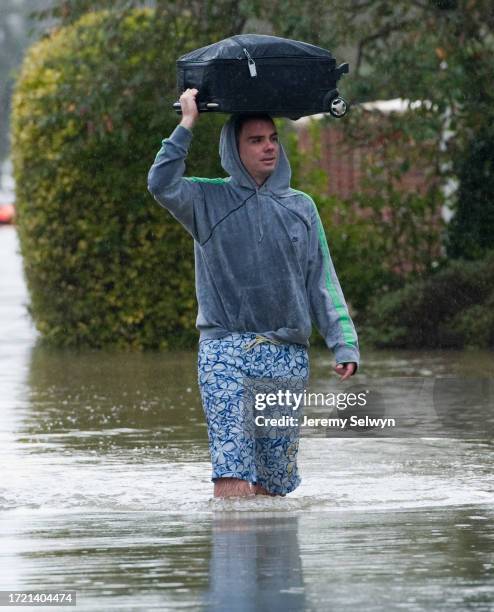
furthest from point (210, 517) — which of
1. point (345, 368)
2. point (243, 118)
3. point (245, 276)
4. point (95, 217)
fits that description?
point (95, 217)

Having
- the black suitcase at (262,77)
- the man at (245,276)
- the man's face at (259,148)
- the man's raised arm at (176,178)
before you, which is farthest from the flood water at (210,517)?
the black suitcase at (262,77)

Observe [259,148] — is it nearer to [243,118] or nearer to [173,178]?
[243,118]

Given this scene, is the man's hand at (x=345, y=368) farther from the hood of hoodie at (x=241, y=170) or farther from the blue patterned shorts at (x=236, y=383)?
the hood of hoodie at (x=241, y=170)

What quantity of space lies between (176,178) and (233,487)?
1.32m

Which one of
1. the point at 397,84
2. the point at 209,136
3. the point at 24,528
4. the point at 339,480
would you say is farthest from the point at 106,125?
the point at 24,528

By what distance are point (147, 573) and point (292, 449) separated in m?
1.81

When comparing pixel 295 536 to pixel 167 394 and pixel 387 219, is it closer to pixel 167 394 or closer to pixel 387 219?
pixel 167 394

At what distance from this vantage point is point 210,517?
8.02 metres

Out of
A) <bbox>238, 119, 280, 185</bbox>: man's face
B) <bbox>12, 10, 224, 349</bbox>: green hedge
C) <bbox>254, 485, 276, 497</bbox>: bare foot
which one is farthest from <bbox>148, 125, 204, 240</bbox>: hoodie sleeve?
<bbox>12, 10, 224, 349</bbox>: green hedge

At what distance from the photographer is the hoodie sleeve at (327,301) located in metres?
8.12

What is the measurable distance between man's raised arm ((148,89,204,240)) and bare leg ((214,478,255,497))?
3.46ft

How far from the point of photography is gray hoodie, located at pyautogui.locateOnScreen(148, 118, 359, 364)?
Answer: 7.96 m

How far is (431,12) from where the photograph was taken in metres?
15.0

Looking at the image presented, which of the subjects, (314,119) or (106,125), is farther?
(314,119)
